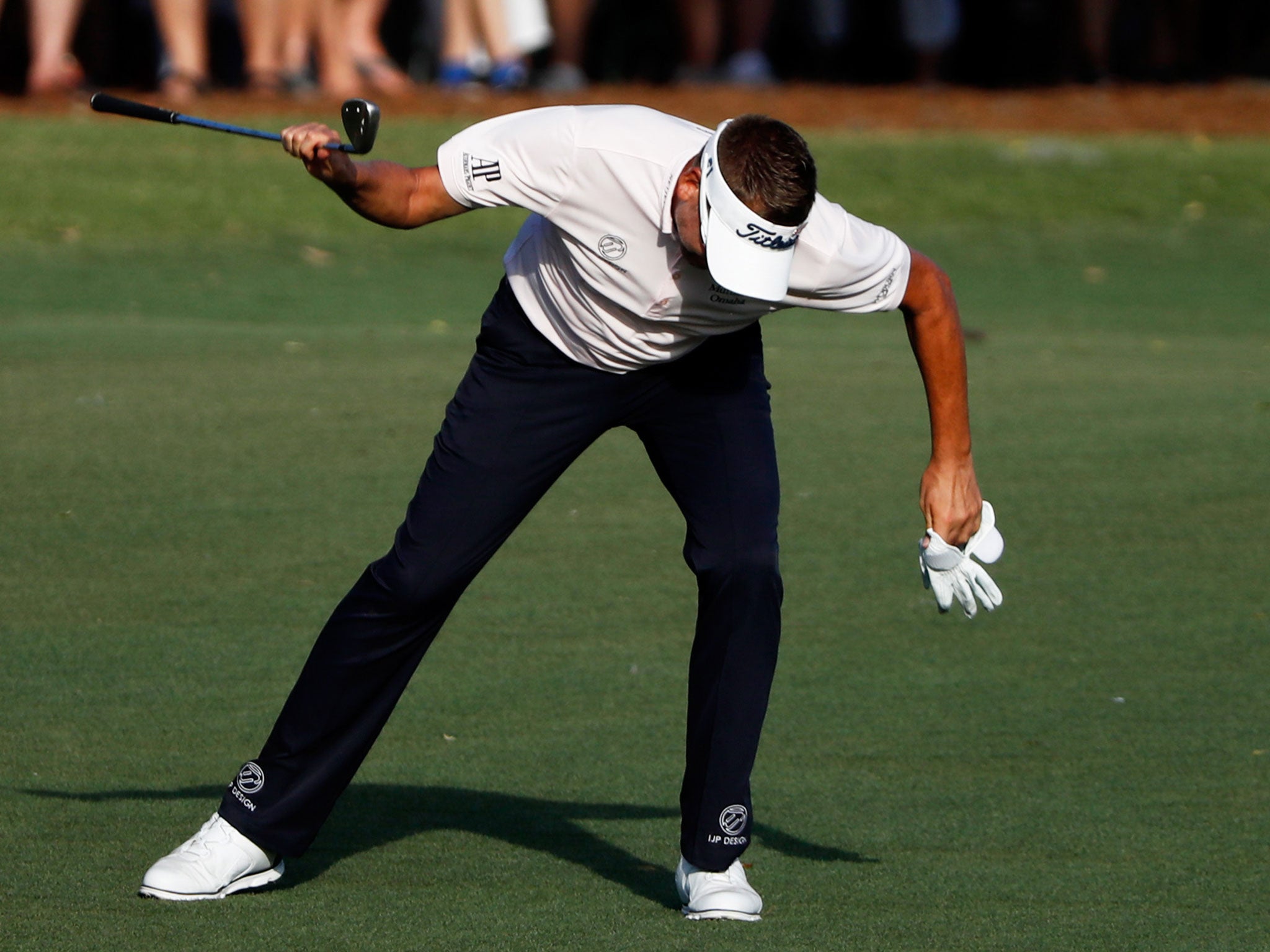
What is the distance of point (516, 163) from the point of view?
4148mm

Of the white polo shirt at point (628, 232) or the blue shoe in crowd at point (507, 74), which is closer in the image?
the white polo shirt at point (628, 232)

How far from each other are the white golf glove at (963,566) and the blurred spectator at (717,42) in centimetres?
1437

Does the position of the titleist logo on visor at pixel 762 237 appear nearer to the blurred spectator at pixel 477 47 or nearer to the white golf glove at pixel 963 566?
the white golf glove at pixel 963 566

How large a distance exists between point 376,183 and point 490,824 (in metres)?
1.58

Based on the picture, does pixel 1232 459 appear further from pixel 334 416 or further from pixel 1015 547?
pixel 334 416

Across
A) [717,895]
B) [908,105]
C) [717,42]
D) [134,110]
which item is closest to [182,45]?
[717,42]

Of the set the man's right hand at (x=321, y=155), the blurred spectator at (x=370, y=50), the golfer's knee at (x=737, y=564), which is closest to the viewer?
the man's right hand at (x=321, y=155)

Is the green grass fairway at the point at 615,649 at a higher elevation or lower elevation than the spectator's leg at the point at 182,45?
higher

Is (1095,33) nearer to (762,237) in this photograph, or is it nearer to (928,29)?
(928,29)

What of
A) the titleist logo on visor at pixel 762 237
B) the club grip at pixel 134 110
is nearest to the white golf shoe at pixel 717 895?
the titleist logo on visor at pixel 762 237

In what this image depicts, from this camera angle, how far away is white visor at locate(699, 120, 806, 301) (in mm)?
3887

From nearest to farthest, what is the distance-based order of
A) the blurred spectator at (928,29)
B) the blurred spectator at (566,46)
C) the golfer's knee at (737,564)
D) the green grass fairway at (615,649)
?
the golfer's knee at (737,564) < the green grass fairway at (615,649) < the blurred spectator at (566,46) < the blurred spectator at (928,29)

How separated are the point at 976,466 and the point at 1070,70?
12676 millimetres

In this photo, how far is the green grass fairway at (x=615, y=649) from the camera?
4414 mm
